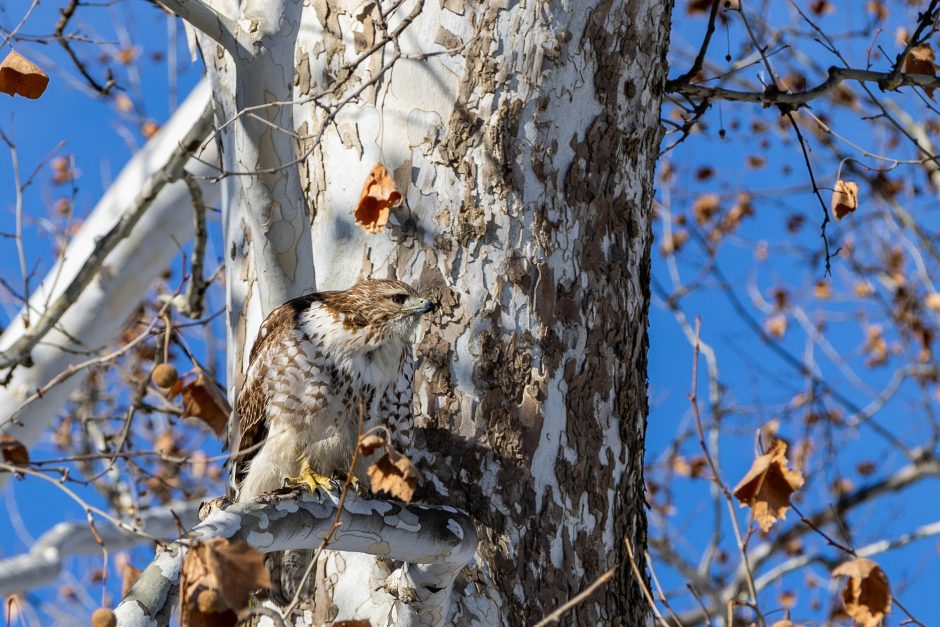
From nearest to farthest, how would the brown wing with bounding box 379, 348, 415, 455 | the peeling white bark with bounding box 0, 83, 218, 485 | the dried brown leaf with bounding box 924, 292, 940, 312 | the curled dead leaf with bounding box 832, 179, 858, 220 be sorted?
1. the brown wing with bounding box 379, 348, 415, 455
2. the curled dead leaf with bounding box 832, 179, 858, 220
3. the peeling white bark with bounding box 0, 83, 218, 485
4. the dried brown leaf with bounding box 924, 292, 940, 312

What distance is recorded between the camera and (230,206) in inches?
138

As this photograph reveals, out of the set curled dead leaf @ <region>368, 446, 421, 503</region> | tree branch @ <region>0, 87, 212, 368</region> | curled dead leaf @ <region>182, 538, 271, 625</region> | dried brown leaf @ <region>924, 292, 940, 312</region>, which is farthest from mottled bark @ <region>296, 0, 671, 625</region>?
dried brown leaf @ <region>924, 292, 940, 312</region>

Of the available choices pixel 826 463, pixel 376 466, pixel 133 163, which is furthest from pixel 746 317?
pixel 376 466

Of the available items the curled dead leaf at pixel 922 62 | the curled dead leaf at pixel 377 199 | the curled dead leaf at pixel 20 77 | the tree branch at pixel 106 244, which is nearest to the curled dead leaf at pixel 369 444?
the curled dead leaf at pixel 377 199

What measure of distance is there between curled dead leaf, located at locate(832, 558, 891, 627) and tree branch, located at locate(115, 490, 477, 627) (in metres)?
0.91

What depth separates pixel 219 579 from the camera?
1.96 meters

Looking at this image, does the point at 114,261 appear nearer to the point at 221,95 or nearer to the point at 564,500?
the point at 221,95

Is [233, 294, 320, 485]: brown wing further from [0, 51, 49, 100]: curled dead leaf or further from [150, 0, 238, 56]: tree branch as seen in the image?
[0, 51, 49, 100]: curled dead leaf

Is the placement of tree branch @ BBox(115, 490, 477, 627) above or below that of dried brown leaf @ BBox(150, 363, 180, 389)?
below

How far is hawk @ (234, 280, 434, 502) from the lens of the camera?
2.98 m

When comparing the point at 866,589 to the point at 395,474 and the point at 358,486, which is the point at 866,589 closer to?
the point at 395,474

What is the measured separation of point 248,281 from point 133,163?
2379 millimetres

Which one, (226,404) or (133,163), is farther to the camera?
(133,163)

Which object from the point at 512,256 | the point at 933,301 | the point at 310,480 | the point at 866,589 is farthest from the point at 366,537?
the point at 933,301
